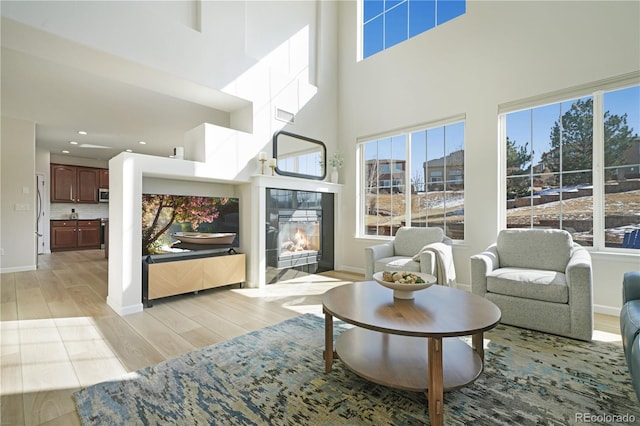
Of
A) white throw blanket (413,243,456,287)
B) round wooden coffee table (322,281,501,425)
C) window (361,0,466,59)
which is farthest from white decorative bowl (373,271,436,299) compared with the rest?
window (361,0,466,59)

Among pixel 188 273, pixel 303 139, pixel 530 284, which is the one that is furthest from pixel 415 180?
pixel 188 273

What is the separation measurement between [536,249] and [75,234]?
32.8 feet

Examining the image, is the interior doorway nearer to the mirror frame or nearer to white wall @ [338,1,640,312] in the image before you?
the mirror frame

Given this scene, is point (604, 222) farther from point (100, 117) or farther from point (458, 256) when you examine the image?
point (100, 117)

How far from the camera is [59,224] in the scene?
306 inches

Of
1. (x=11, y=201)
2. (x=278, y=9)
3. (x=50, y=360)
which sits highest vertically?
(x=278, y=9)

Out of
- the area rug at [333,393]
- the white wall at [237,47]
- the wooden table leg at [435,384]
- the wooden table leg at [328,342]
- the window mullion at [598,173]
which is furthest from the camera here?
the window mullion at [598,173]

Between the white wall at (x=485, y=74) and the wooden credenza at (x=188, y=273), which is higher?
the white wall at (x=485, y=74)

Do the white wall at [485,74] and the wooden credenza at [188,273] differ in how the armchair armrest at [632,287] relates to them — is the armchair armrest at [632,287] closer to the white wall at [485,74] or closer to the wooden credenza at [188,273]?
the white wall at [485,74]

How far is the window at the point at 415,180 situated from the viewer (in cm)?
407

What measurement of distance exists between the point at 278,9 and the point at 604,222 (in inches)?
191

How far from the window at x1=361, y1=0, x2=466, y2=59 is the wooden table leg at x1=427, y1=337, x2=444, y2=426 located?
442 centimetres

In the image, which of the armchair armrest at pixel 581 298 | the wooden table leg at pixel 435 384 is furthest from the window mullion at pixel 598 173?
the wooden table leg at pixel 435 384

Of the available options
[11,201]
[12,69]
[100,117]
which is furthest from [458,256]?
[11,201]
